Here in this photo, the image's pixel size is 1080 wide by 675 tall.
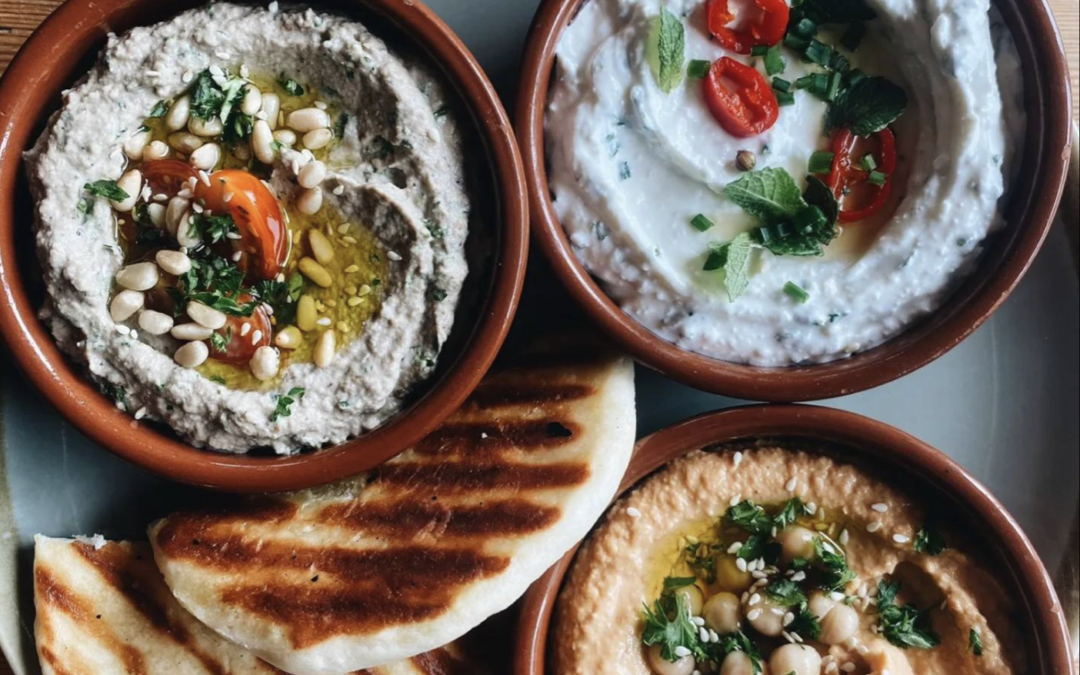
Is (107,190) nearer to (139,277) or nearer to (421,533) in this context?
(139,277)

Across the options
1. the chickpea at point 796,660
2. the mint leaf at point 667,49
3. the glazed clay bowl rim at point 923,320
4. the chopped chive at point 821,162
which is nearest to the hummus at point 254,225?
the glazed clay bowl rim at point 923,320

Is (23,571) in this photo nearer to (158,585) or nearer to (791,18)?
(158,585)

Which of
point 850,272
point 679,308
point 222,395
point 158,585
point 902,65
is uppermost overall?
point 902,65

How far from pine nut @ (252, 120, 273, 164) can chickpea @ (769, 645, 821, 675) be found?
7.10 ft

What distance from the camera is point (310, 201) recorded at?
8.98 ft

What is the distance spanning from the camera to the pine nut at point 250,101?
8.92 feet

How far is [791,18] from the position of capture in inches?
117

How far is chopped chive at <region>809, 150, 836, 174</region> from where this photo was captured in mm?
2955

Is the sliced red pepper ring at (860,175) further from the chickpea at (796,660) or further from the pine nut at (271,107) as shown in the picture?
the pine nut at (271,107)

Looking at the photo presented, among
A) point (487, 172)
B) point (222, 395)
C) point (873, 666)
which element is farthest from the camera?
point (873, 666)

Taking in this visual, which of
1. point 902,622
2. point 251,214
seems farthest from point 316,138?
point 902,622

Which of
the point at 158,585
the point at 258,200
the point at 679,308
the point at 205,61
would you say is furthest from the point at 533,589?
the point at 205,61

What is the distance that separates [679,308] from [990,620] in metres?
1.43

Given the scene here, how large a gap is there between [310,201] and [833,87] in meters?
1.58
